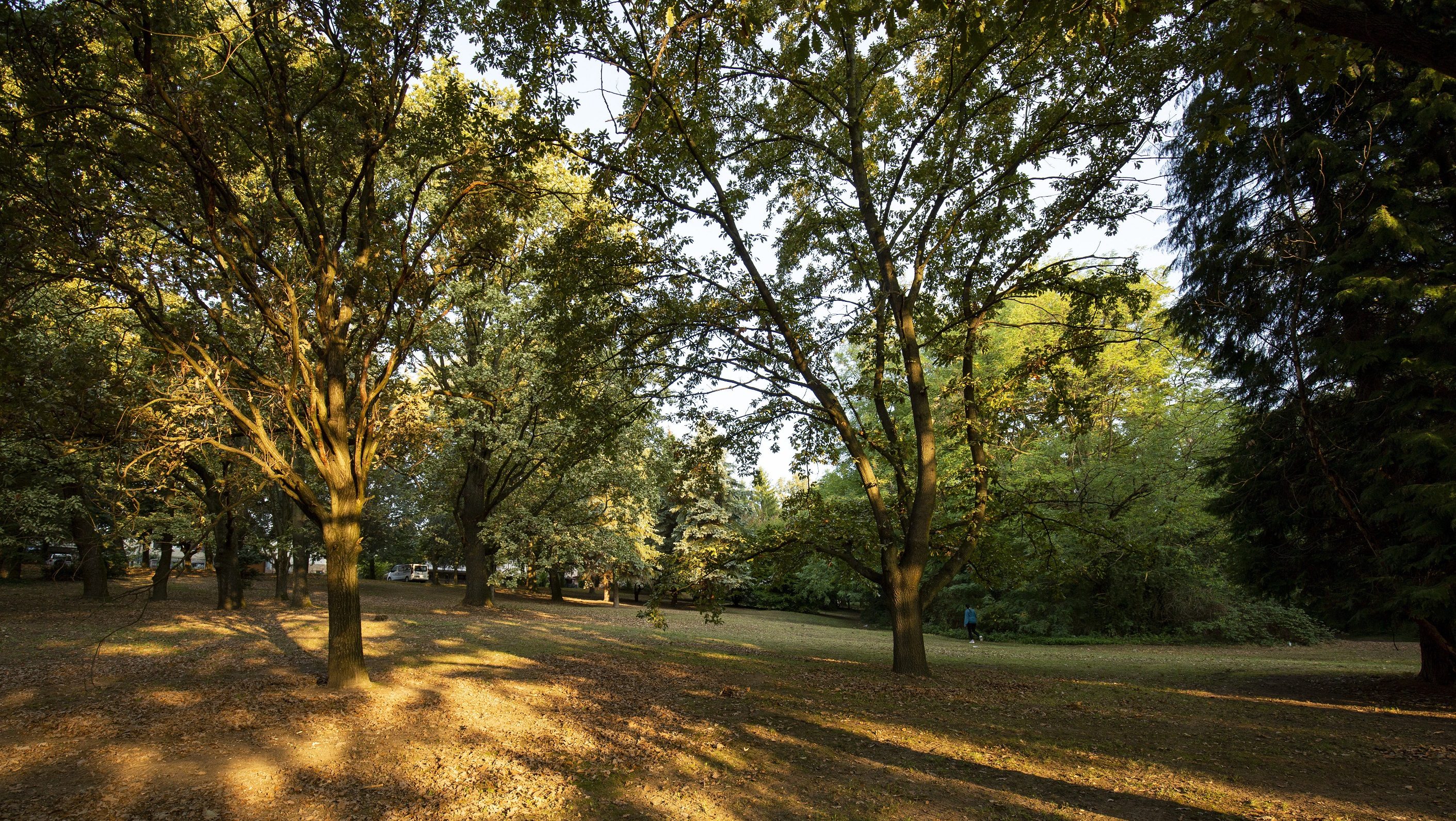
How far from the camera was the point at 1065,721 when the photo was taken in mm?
8320

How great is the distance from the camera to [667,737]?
7281mm

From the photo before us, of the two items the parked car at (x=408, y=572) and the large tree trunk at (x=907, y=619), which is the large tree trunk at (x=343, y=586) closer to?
the large tree trunk at (x=907, y=619)

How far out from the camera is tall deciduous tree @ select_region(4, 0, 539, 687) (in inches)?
290

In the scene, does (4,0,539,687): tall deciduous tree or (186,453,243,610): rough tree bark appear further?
(186,453,243,610): rough tree bark

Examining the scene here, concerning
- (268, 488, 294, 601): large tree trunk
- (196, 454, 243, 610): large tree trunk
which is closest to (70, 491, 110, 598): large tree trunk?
(196, 454, 243, 610): large tree trunk

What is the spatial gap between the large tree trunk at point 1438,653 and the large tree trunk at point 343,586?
15.1 meters

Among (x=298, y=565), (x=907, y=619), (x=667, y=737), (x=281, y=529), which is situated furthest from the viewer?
(x=281, y=529)

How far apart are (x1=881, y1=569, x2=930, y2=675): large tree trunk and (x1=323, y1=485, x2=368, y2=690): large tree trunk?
8.23 metres

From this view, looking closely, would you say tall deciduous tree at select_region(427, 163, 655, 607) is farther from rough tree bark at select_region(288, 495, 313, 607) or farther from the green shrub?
the green shrub

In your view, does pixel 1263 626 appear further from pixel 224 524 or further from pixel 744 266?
pixel 224 524

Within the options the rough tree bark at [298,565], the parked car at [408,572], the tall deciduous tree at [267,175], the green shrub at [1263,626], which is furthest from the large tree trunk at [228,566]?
the parked car at [408,572]

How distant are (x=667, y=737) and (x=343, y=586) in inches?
192

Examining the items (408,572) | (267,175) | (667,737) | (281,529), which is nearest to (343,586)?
(667,737)

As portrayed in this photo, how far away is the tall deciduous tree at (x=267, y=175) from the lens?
7.36m
